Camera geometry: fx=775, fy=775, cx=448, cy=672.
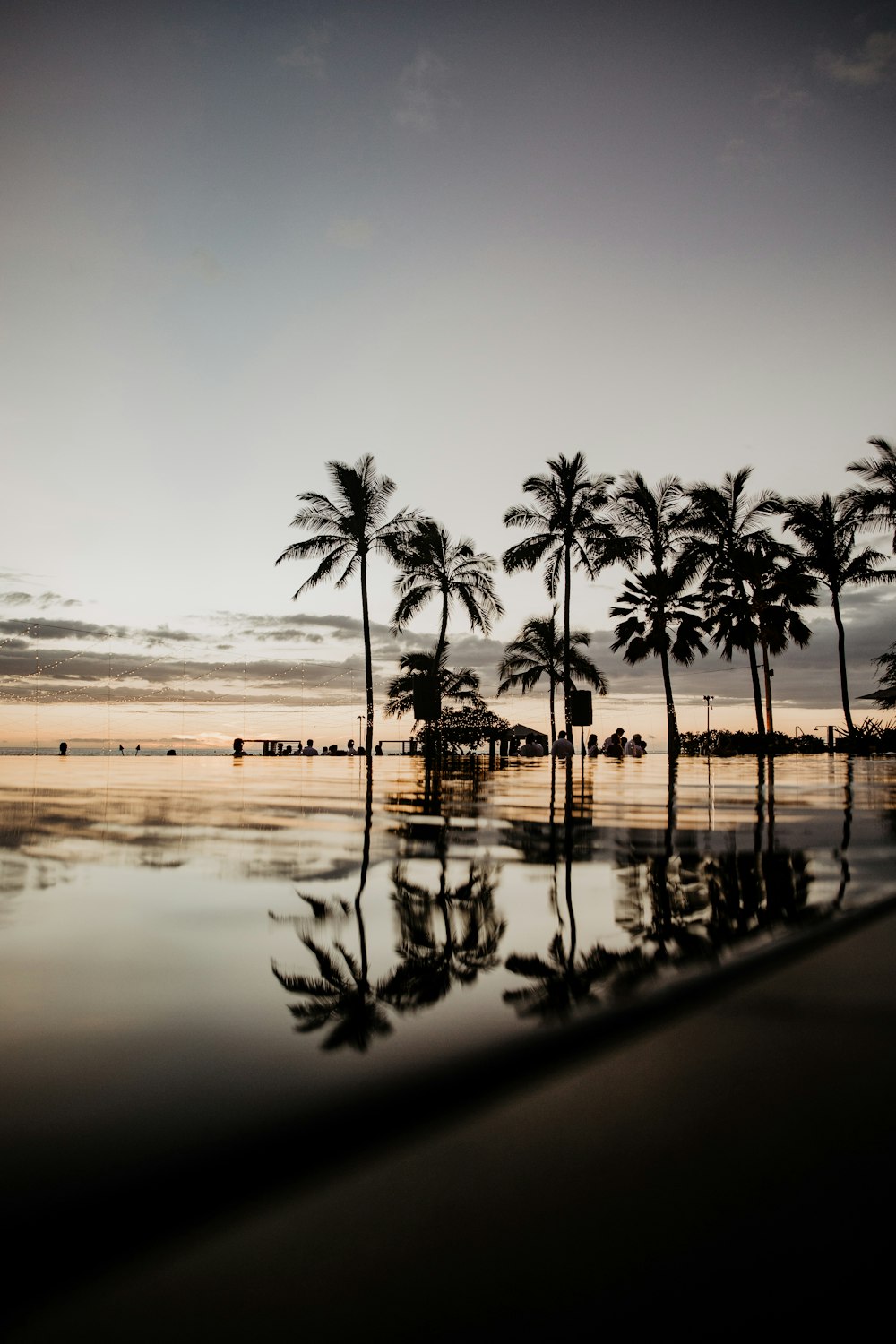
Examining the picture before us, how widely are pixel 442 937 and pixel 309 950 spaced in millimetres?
364

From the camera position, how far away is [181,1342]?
669 mm

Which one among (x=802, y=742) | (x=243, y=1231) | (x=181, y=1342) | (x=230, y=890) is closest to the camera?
(x=181, y=1342)

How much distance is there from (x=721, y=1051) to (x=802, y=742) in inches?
1347

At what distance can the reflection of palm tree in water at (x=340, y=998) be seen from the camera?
4.60 ft

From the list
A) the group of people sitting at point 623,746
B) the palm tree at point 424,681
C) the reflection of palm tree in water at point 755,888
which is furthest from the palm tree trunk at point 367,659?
the reflection of palm tree in water at point 755,888

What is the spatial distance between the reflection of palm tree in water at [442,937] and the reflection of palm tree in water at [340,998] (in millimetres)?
61

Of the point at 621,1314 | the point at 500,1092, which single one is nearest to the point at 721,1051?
the point at 500,1092

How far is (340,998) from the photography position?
62.8 inches

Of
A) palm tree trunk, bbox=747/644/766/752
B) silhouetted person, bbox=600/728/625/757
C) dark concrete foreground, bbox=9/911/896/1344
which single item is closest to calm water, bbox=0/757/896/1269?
dark concrete foreground, bbox=9/911/896/1344

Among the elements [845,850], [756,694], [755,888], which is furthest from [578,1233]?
[756,694]

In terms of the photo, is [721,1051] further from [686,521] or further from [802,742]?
[802,742]

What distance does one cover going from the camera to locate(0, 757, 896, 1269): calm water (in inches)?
44.3

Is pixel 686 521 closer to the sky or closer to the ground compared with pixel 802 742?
closer to the sky

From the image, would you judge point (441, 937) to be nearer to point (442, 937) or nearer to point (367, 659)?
point (442, 937)
